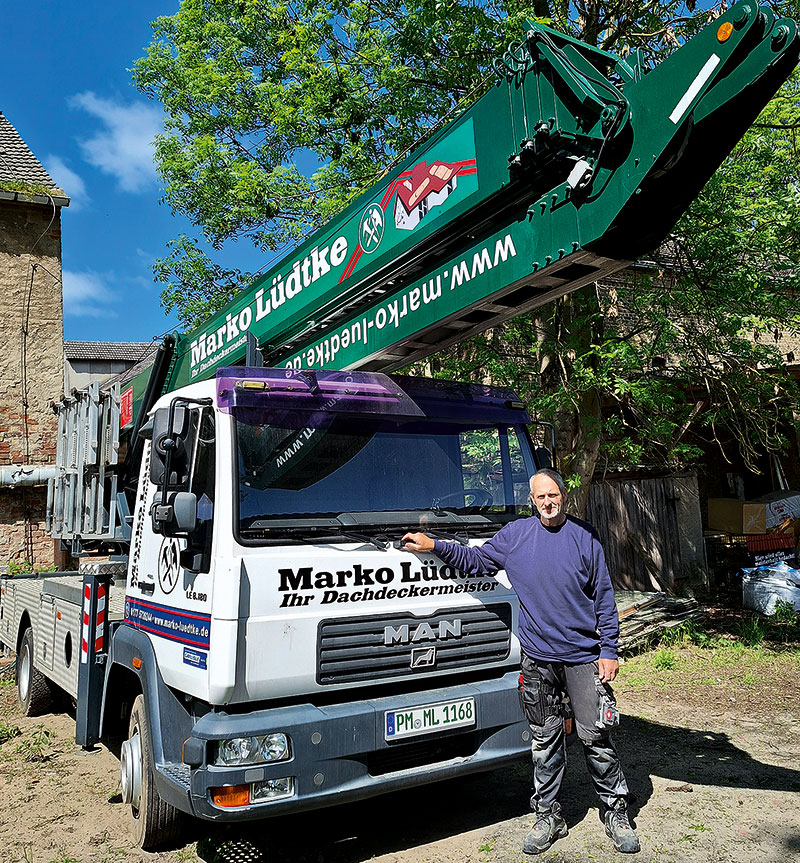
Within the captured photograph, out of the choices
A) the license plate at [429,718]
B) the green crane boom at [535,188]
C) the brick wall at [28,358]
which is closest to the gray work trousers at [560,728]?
the license plate at [429,718]

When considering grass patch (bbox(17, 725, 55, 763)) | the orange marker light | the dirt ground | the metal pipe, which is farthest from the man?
the metal pipe

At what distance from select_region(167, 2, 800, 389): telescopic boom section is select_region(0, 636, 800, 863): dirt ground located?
9.21ft

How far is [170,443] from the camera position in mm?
3889

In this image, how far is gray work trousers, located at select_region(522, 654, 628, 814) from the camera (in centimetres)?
414

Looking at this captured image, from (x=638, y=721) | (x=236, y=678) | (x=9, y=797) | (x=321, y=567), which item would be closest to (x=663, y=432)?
(x=638, y=721)

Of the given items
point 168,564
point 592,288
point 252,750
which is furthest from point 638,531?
point 252,750

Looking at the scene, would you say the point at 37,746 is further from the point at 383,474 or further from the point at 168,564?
the point at 383,474

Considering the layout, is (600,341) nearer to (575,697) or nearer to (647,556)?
(575,697)

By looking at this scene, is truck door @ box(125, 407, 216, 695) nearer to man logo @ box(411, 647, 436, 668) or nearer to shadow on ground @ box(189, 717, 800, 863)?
man logo @ box(411, 647, 436, 668)

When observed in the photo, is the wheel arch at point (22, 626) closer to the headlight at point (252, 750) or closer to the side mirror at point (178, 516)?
the side mirror at point (178, 516)

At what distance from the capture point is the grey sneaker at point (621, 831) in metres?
4.05

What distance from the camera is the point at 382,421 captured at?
14.8 ft

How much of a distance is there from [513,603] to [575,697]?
24.4 inches

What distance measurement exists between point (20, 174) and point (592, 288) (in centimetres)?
1057
